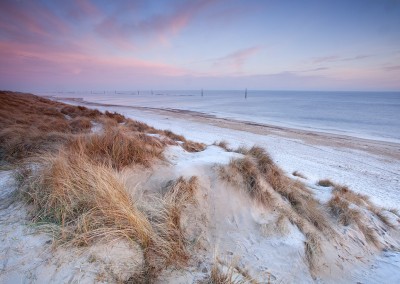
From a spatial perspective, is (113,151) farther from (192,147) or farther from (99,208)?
(192,147)

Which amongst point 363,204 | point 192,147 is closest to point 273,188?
point 363,204

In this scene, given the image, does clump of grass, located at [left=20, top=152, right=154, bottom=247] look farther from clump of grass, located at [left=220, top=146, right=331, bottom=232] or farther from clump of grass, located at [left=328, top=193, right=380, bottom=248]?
clump of grass, located at [left=328, top=193, right=380, bottom=248]

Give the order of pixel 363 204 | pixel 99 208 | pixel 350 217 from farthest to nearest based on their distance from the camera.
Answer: pixel 363 204 → pixel 350 217 → pixel 99 208

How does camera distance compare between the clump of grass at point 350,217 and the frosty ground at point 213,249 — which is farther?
the clump of grass at point 350,217

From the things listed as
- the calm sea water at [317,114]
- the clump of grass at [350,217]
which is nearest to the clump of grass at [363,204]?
the clump of grass at [350,217]

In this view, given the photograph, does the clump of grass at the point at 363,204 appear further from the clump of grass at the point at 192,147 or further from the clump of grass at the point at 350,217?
the clump of grass at the point at 192,147

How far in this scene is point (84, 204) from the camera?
302 cm

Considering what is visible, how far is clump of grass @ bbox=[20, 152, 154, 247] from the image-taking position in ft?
8.77

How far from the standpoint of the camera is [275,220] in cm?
432

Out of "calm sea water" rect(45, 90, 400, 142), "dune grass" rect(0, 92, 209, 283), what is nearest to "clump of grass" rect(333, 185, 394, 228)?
"dune grass" rect(0, 92, 209, 283)

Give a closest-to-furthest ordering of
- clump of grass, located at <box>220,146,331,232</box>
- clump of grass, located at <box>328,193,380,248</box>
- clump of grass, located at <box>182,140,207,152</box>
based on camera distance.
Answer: clump of grass, located at <box>220,146,331,232</box> < clump of grass, located at <box>328,193,380,248</box> < clump of grass, located at <box>182,140,207,152</box>

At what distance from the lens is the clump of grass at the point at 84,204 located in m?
2.67

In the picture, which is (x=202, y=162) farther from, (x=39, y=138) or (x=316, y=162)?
(x=316, y=162)

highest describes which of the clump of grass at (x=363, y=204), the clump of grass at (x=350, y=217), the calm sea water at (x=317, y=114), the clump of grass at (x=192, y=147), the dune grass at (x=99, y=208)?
the dune grass at (x=99, y=208)
